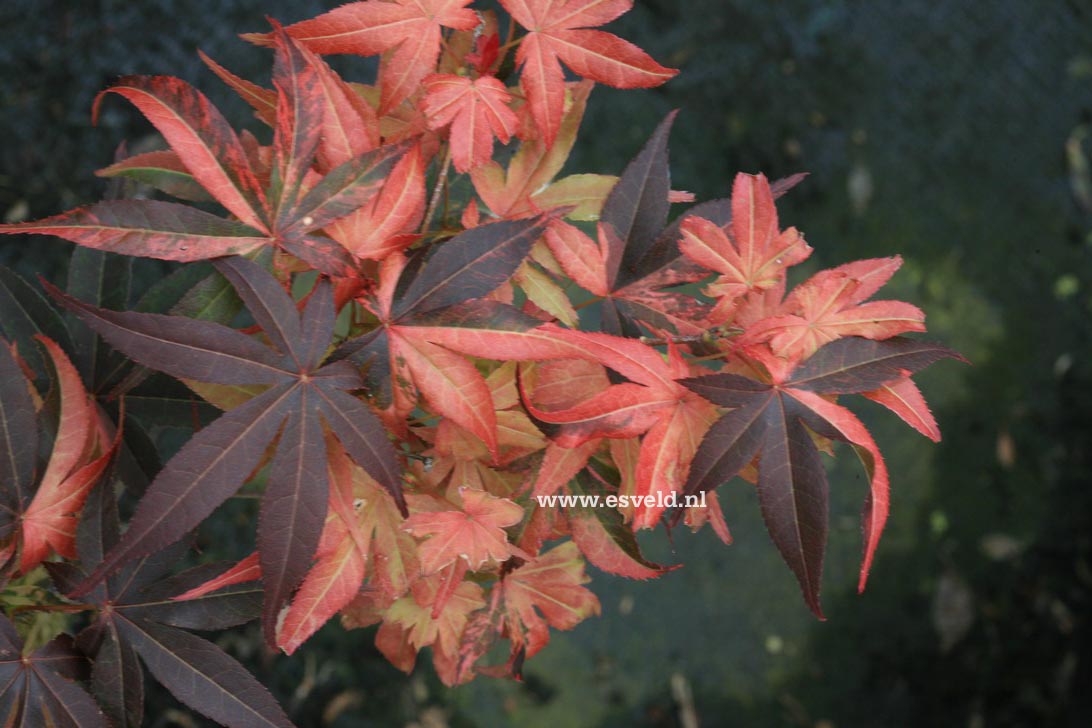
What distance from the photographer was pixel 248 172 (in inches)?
22.9

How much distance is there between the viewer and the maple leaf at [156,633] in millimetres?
627

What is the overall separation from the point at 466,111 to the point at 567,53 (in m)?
0.09

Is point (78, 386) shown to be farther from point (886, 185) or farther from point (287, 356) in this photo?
point (886, 185)

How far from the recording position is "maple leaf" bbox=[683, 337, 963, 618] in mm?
562

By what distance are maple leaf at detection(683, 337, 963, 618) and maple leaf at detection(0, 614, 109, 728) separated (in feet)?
1.60

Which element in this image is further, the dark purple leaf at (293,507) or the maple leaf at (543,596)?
the maple leaf at (543,596)

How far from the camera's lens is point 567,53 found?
0.61m

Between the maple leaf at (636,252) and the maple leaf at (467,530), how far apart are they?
0.55 ft

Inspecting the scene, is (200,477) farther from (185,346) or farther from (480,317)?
(480,317)

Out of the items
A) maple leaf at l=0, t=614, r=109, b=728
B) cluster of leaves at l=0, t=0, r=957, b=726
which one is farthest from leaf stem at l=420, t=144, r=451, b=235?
maple leaf at l=0, t=614, r=109, b=728

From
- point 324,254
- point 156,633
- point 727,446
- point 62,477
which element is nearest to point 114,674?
point 156,633

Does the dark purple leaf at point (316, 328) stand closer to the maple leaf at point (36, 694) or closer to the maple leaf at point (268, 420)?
the maple leaf at point (268, 420)

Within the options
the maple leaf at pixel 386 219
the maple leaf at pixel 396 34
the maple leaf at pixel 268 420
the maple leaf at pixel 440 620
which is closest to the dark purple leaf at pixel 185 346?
the maple leaf at pixel 268 420

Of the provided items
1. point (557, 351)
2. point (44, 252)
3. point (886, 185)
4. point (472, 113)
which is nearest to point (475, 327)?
point (557, 351)
